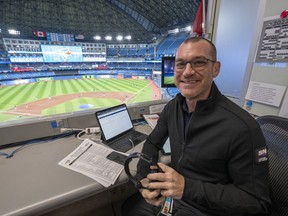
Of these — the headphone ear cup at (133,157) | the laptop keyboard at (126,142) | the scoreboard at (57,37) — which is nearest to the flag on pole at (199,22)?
the laptop keyboard at (126,142)

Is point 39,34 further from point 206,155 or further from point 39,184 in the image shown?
point 206,155

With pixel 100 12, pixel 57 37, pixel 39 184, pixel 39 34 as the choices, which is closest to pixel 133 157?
pixel 39 184

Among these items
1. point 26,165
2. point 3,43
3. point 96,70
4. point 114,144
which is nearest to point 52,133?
point 26,165

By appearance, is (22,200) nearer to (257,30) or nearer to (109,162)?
(109,162)

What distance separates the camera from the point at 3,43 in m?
3.96

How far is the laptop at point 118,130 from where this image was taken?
55.1 inches

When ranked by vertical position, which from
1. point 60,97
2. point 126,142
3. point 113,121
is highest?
point 113,121

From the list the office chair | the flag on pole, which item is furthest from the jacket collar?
the flag on pole

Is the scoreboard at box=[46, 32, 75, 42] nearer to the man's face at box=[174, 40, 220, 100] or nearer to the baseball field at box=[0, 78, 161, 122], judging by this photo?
the man's face at box=[174, 40, 220, 100]

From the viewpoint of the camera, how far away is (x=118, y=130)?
1557mm

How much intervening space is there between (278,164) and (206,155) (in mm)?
324

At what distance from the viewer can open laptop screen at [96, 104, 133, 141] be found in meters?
1.42

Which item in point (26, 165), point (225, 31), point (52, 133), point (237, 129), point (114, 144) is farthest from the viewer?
point (225, 31)

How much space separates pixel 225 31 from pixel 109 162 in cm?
244
